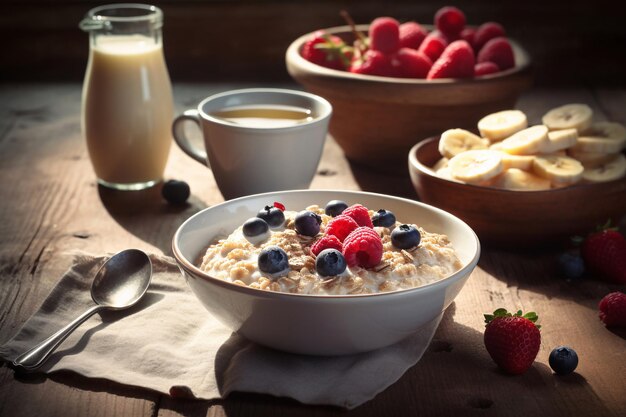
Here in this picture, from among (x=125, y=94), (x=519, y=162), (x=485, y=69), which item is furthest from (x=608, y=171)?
(x=125, y=94)

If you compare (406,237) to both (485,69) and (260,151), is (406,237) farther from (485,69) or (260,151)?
(485,69)

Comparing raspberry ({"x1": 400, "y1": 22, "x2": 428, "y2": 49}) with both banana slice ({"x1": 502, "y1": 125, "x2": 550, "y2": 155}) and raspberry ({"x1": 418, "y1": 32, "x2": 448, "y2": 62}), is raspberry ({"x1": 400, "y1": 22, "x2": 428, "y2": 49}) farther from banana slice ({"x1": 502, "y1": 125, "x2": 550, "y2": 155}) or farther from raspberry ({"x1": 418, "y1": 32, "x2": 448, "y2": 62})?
banana slice ({"x1": 502, "y1": 125, "x2": 550, "y2": 155})

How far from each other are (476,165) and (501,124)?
0.15 m

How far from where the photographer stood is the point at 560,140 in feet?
4.68

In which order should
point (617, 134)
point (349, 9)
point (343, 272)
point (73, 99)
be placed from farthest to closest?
point (349, 9), point (73, 99), point (617, 134), point (343, 272)

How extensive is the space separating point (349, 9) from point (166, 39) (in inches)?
22.6

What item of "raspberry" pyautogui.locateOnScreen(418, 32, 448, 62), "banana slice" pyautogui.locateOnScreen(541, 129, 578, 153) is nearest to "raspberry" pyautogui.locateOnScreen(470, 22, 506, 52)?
"raspberry" pyautogui.locateOnScreen(418, 32, 448, 62)

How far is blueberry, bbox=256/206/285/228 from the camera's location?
1.15 m

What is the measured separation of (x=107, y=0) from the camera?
8.50 ft

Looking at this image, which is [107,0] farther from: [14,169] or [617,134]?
[617,134]

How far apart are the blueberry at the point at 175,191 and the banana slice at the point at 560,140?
656 mm

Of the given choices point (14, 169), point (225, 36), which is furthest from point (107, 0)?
point (14, 169)

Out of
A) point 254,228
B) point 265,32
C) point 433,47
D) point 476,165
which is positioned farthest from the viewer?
point 265,32

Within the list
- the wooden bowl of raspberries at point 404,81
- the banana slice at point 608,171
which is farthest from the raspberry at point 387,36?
the banana slice at point 608,171
